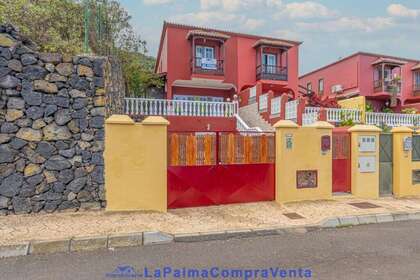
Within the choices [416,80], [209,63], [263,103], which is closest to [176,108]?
[263,103]

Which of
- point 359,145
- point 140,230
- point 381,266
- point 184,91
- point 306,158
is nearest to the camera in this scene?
point 381,266

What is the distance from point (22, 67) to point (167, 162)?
3670mm

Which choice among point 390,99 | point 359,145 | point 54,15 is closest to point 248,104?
point 359,145

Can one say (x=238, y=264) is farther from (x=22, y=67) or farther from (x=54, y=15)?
(x=54, y=15)

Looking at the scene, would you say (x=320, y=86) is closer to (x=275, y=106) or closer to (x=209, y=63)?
(x=209, y=63)

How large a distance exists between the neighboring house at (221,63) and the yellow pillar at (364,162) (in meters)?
10.6

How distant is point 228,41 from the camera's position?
69.5ft

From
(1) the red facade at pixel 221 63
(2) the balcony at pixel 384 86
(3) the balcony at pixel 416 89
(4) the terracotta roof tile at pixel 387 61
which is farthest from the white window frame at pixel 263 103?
(3) the balcony at pixel 416 89

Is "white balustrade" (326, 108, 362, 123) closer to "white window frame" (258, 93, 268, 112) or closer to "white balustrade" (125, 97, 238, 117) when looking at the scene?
"white window frame" (258, 93, 268, 112)

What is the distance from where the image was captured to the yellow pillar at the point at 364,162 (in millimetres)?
8469

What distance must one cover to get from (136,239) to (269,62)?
19508 mm

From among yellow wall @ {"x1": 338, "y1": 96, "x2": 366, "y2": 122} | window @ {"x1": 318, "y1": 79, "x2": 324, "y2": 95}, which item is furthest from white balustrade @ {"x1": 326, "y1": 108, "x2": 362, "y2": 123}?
window @ {"x1": 318, "y1": 79, "x2": 324, "y2": 95}

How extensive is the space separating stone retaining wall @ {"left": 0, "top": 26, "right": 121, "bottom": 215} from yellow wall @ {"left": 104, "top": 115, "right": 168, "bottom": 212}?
0.86 ft

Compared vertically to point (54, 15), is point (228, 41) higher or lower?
higher
